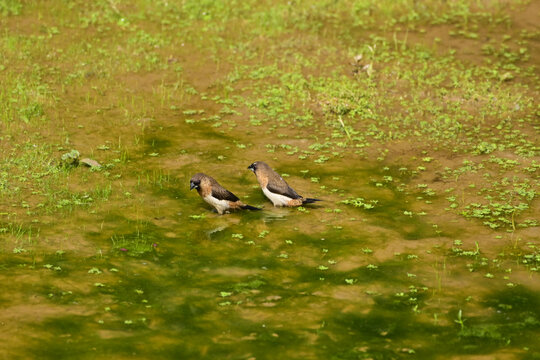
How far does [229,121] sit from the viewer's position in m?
14.6

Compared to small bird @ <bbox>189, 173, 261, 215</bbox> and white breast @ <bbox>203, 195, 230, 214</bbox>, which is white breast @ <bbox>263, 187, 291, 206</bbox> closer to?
small bird @ <bbox>189, 173, 261, 215</bbox>

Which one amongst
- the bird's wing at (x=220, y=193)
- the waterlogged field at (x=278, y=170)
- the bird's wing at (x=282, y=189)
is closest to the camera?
the waterlogged field at (x=278, y=170)

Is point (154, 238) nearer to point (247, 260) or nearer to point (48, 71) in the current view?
point (247, 260)

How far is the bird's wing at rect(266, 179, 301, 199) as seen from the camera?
10.8 metres

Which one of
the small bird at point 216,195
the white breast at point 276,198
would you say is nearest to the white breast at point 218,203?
the small bird at point 216,195

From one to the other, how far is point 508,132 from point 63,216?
8.45 meters

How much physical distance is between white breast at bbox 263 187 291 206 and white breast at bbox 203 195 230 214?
27.7 inches

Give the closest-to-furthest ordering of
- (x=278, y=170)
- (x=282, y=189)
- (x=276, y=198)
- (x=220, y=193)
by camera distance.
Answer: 1. (x=220, y=193)
2. (x=282, y=189)
3. (x=276, y=198)
4. (x=278, y=170)

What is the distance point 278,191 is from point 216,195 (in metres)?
0.94

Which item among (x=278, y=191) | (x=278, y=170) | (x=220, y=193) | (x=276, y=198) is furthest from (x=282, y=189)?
(x=278, y=170)

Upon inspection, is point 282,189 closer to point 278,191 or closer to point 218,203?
point 278,191

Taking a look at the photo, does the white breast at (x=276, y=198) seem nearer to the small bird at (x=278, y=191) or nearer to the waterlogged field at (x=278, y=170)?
the small bird at (x=278, y=191)

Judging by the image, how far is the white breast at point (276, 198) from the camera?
1081 cm

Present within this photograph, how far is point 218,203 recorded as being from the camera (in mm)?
10477
